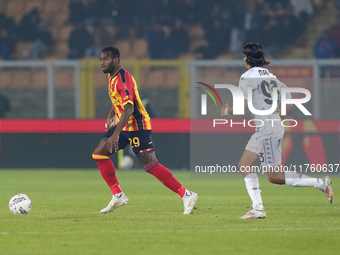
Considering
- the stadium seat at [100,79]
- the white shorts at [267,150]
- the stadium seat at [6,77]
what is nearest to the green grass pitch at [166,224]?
the white shorts at [267,150]

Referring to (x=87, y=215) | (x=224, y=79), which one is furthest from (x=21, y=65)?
(x=87, y=215)

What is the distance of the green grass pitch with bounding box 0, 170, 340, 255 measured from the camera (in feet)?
17.0

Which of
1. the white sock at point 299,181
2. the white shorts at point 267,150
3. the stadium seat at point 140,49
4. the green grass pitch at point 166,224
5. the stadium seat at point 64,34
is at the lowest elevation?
the green grass pitch at point 166,224

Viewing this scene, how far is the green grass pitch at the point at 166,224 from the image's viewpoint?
519cm

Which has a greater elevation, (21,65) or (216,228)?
(21,65)

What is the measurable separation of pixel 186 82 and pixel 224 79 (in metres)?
1.01

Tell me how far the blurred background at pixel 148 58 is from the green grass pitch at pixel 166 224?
4703mm

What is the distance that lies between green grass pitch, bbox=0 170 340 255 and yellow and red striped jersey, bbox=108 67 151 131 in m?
1.05

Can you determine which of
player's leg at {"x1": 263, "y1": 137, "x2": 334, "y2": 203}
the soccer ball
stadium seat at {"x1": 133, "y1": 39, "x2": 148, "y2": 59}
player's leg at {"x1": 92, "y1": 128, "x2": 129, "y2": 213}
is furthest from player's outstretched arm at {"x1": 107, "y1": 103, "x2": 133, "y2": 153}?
stadium seat at {"x1": 133, "y1": 39, "x2": 148, "y2": 59}

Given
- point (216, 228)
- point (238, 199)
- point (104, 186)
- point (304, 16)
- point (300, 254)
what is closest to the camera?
point (300, 254)

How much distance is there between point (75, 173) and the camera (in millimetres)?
15125

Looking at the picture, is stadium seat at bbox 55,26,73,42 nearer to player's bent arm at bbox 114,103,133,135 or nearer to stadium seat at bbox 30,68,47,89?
stadium seat at bbox 30,68,47,89

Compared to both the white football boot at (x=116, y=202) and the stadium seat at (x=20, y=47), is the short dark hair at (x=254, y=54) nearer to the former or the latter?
the white football boot at (x=116, y=202)

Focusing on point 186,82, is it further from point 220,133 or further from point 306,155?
point 306,155
